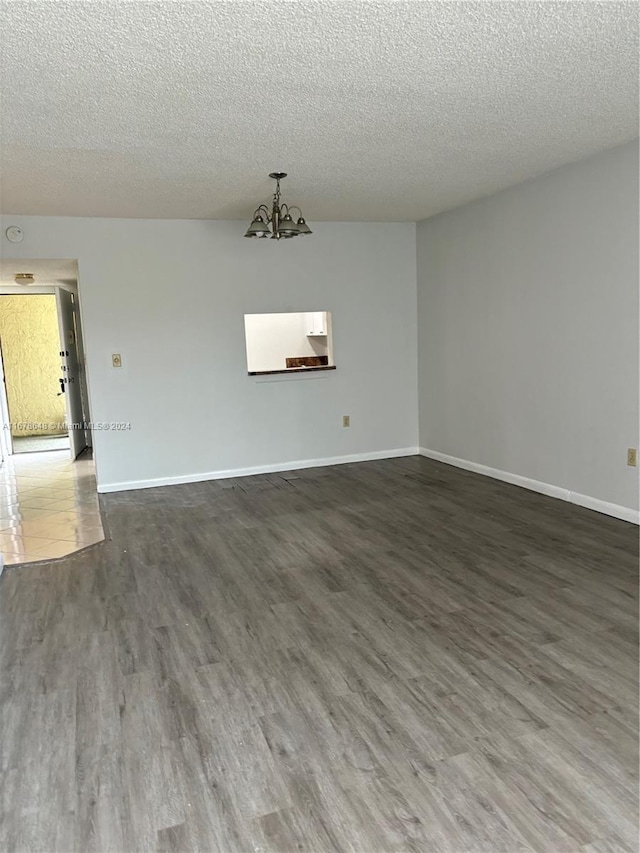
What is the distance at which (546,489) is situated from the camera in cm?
468

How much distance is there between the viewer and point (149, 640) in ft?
8.79

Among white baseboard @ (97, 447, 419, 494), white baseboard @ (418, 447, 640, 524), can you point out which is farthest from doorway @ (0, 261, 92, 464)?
white baseboard @ (418, 447, 640, 524)

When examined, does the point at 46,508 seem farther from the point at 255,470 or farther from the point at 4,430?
the point at 4,430

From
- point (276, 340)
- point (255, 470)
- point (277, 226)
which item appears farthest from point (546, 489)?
point (276, 340)

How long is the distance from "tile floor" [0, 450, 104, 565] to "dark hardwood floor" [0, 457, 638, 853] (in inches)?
11.7

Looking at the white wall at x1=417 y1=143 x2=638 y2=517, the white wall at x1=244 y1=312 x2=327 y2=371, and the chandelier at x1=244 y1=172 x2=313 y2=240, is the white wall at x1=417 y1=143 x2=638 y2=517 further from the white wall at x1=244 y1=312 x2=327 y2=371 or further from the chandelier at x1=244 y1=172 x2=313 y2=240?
the white wall at x1=244 y1=312 x2=327 y2=371

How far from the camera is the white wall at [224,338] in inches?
208

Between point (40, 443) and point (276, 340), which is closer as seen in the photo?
point (276, 340)

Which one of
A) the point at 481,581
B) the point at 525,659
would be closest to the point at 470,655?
the point at 525,659

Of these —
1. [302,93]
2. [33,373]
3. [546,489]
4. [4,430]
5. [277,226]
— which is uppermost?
[302,93]

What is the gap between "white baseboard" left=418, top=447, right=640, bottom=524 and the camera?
3990 mm

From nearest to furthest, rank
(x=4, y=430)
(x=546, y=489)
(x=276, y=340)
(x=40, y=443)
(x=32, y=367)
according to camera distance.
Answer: (x=546, y=489)
(x=4, y=430)
(x=276, y=340)
(x=40, y=443)
(x=32, y=367)

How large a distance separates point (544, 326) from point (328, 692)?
11.0 ft

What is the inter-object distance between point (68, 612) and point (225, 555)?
0.99 m
